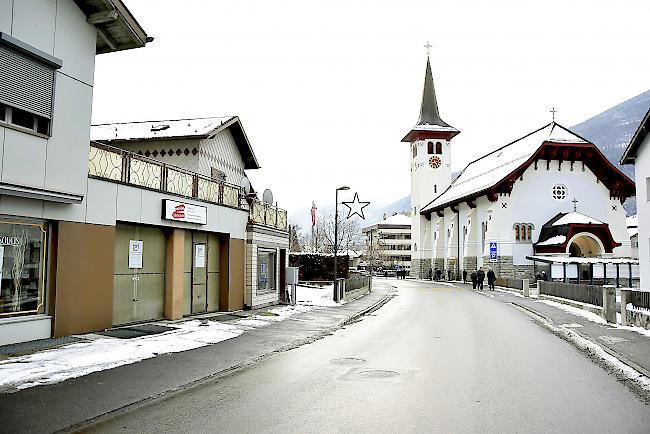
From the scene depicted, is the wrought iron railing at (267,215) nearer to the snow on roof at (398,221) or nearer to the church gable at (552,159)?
the church gable at (552,159)

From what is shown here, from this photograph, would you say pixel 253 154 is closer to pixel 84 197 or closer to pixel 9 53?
pixel 84 197

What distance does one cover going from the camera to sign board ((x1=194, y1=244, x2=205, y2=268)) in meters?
19.5

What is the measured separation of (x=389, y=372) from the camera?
10734 millimetres

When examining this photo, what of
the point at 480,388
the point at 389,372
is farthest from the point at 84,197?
the point at 480,388

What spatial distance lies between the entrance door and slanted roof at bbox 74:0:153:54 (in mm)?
6356

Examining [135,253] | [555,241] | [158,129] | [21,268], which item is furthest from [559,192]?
[21,268]

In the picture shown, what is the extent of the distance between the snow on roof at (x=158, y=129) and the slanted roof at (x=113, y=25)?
680cm

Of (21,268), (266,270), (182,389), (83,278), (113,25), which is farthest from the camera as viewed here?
(266,270)

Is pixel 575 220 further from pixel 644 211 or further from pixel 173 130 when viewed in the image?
pixel 173 130

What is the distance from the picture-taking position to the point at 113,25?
15.2m

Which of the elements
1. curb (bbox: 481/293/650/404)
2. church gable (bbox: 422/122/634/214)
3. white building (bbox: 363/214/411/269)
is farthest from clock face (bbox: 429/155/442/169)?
curb (bbox: 481/293/650/404)

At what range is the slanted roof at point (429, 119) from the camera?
268ft

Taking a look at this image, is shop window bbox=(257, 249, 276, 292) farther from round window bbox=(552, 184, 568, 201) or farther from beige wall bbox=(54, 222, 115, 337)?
round window bbox=(552, 184, 568, 201)

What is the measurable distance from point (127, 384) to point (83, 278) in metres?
5.32
